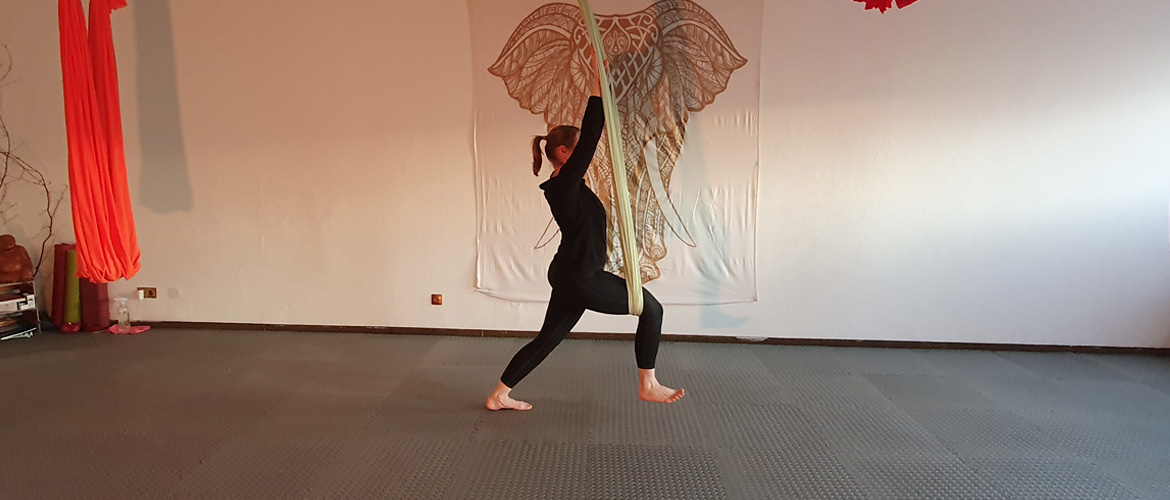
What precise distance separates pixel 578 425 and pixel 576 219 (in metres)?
0.93

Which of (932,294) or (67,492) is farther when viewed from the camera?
(932,294)

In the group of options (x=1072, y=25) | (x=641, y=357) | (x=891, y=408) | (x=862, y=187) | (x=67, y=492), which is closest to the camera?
(x=67, y=492)

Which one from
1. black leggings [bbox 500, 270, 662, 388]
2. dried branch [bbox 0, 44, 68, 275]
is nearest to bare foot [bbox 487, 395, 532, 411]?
black leggings [bbox 500, 270, 662, 388]

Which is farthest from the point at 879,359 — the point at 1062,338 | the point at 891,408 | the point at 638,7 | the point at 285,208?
the point at 285,208

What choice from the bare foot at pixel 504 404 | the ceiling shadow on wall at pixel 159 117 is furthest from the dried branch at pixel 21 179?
the bare foot at pixel 504 404

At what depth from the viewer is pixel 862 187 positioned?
10.8ft

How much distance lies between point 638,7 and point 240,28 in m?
2.86

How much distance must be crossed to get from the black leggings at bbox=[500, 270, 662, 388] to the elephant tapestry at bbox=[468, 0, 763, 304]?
3.98ft

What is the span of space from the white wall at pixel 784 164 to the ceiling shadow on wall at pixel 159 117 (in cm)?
2

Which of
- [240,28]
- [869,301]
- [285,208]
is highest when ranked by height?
[240,28]

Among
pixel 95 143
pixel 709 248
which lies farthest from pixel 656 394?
pixel 95 143

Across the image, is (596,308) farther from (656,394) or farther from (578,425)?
(578,425)

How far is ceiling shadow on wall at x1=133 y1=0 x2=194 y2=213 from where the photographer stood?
363cm

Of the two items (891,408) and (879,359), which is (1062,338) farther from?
(891,408)
